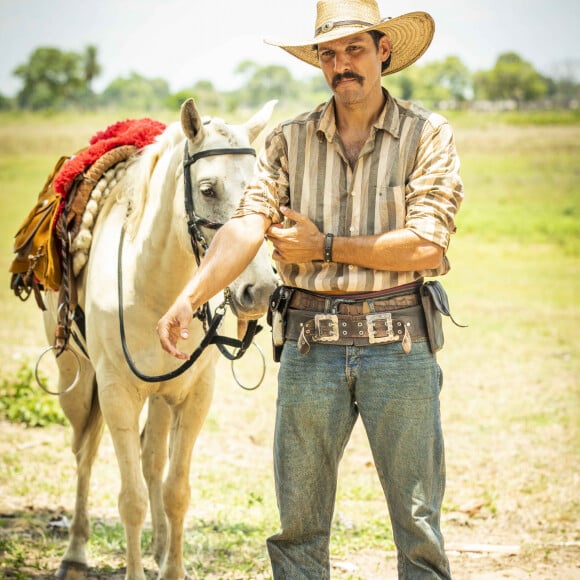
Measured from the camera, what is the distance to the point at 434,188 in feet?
8.48

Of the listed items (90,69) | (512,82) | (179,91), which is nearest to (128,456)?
(179,91)

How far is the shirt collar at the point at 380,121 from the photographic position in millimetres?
2660

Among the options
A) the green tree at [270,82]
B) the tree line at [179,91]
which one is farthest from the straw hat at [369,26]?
the green tree at [270,82]

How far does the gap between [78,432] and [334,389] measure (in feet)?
8.57

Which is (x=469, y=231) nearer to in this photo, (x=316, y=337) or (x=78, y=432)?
(x=78, y=432)

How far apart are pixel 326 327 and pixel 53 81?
1666 inches

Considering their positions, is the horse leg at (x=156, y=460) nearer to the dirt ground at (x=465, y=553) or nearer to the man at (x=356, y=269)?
the dirt ground at (x=465, y=553)

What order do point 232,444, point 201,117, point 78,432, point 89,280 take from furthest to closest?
point 232,444
point 78,432
point 89,280
point 201,117

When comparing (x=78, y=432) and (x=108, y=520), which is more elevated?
(x=78, y=432)

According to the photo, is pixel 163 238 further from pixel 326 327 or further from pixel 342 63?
pixel 342 63

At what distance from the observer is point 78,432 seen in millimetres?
4852

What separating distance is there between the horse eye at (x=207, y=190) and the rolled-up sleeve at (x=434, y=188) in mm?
1067

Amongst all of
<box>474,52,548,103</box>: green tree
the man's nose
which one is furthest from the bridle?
<box>474,52,548,103</box>: green tree

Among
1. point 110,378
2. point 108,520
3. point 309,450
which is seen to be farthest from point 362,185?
point 108,520
